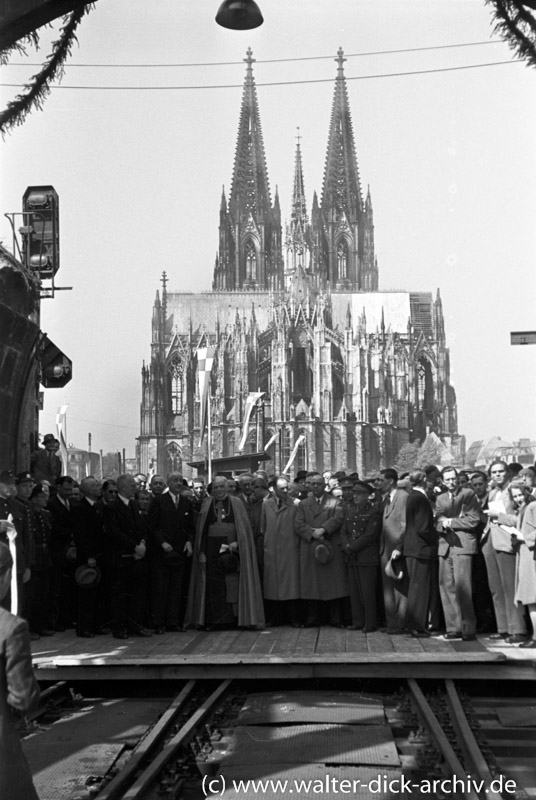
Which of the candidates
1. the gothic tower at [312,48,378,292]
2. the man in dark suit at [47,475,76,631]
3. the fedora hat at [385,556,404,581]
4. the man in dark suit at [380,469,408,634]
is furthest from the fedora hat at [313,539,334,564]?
the gothic tower at [312,48,378,292]

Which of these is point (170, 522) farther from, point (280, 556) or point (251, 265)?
point (251, 265)

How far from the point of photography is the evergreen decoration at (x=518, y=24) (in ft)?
12.7

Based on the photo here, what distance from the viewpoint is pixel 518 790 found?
5656mm

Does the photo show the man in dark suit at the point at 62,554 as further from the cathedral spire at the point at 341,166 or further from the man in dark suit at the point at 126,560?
the cathedral spire at the point at 341,166

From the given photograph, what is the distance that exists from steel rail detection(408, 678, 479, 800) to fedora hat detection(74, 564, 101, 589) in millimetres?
3638

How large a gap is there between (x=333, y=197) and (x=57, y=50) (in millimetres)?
112192

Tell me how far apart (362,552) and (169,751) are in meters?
5.36

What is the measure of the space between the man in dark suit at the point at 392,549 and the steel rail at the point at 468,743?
255cm

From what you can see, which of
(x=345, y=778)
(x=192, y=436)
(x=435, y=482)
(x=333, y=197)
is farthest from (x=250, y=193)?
(x=345, y=778)

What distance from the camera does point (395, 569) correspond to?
10.9 meters

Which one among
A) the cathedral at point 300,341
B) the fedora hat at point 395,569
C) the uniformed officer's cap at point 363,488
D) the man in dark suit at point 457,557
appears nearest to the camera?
→ the man in dark suit at point 457,557

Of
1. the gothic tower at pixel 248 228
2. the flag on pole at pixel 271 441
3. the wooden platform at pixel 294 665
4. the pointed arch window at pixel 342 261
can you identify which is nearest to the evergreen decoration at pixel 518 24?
the wooden platform at pixel 294 665

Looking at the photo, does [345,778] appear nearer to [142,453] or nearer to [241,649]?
[241,649]

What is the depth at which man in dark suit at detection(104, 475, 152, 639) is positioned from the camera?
36.5 ft
